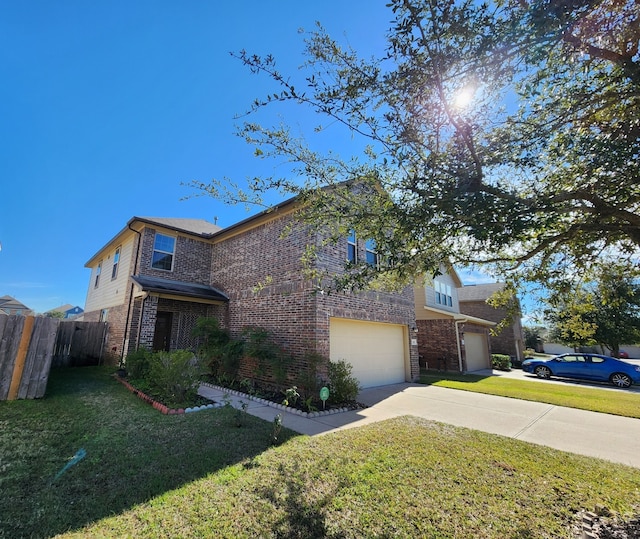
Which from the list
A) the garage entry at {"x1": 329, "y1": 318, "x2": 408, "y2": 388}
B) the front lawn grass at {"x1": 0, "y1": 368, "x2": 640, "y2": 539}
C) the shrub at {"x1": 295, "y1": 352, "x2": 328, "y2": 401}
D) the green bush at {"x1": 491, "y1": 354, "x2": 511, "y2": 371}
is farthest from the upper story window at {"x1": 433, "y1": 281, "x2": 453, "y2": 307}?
the front lawn grass at {"x1": 0, "y1": 368, "x2": 640, "y2": 539}

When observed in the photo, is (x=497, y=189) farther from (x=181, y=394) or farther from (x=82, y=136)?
(x=82, y=136)

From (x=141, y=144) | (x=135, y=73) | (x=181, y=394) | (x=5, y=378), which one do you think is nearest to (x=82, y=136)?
(x=141, y=144)

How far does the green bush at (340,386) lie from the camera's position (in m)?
7.82

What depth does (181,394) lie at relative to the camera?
7.20m

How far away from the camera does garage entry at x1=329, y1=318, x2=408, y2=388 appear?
938 centimetres

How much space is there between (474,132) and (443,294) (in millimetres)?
18804

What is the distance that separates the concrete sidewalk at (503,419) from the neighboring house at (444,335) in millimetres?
7331

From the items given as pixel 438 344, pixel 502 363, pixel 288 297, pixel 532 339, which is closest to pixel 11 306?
pixel 288 297

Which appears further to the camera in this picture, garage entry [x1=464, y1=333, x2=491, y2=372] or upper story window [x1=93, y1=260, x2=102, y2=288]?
garage entry [x1=464, y1=333, x2=491, y2=372]

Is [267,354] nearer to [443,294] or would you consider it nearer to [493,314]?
[443,294]

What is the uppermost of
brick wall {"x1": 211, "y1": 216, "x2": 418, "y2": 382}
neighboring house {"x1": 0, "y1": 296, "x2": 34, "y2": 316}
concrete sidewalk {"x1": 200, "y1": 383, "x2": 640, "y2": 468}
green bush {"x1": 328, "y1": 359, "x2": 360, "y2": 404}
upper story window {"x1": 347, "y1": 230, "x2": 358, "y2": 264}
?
neighboring house {"x1": 0, "y1": 296, "x2": 34, "y2": 316}

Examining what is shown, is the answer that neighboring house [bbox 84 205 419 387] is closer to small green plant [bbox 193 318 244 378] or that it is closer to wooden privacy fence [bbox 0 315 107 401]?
small green plant [bbox 193 318 244 378]

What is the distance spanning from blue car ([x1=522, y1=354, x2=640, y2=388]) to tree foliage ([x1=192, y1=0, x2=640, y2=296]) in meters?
14.7

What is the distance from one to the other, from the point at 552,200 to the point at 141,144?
13.3m
